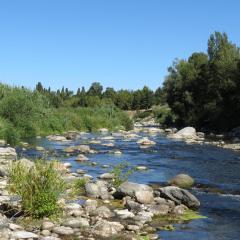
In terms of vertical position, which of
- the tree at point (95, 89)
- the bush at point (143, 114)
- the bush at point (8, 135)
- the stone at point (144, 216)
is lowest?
the stone at point (144, 216)

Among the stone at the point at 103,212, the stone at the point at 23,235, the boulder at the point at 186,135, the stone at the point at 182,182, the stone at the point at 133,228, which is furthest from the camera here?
the boulder at the point at 186,135

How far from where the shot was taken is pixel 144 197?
1794 cm

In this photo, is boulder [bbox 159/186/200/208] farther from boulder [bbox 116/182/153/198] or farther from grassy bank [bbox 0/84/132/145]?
grassy bank [bbox 0/84/132/145]

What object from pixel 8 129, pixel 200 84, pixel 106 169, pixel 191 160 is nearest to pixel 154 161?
pixel 191 160

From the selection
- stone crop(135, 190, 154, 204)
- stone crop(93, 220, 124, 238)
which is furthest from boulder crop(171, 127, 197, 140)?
stone crop(93, 220, 124, 238)

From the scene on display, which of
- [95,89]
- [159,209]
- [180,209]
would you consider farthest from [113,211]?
[95,89]

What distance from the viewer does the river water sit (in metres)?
15.0

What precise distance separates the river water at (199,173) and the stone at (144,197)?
187 cm

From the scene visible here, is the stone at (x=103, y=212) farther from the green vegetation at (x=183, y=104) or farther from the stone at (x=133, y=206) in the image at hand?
the green vegetation at (x=183, y=104)

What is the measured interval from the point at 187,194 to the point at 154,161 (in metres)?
15.4

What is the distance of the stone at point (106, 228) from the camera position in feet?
44.4

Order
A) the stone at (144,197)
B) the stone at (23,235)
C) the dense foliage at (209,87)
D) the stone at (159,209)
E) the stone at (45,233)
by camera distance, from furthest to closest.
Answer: the dense foliage at (209,87) < the stone at (144,197) < the stone at (159,209) < the stone at (45,233) < the stone at (23,235)

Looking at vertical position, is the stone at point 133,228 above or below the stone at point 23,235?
below

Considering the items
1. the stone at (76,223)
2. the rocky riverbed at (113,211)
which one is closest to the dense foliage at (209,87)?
the rocky riverbed at (113,211)
